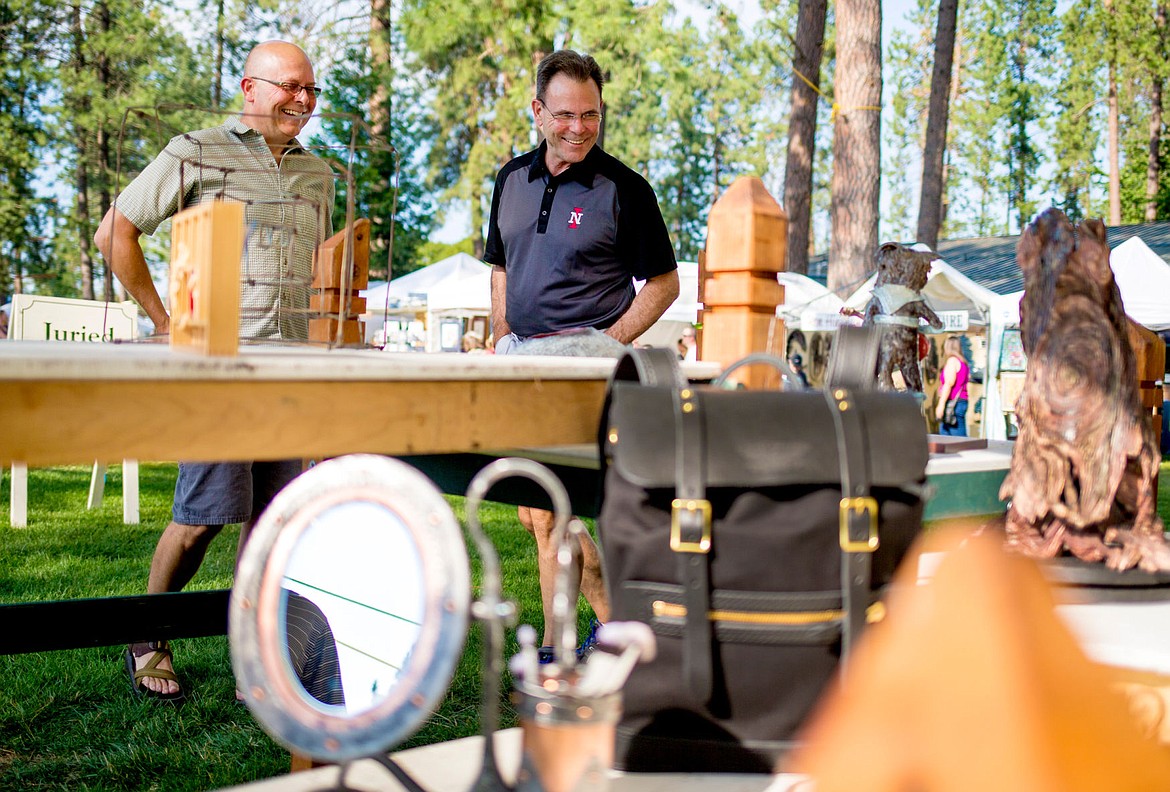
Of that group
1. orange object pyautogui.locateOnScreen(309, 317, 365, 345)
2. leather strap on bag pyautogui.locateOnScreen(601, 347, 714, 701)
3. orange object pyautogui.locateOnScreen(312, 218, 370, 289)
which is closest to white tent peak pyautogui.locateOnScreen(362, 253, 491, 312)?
orange object pyautogui.locateOnScreen(309, 317, 365, 345)

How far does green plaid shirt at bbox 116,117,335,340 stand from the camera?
7.59 ft

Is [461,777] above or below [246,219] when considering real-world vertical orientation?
below

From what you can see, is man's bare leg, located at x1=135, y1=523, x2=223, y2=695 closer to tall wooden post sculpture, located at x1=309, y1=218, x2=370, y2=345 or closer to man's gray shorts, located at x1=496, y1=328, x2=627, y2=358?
tall wooden post sculpture, located at x1=309, y1=218, x2=370, y2=345

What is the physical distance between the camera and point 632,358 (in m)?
1.31

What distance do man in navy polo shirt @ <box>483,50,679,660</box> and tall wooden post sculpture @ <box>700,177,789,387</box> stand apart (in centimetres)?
68

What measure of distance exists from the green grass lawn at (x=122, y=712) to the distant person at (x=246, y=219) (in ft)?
0.65

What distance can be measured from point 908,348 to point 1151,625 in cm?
106

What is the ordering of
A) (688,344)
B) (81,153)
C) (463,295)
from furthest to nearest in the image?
(81,153)
(688,344)
(463,295)

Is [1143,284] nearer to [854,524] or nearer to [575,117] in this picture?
[575,117]

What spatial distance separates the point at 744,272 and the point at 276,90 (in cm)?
136

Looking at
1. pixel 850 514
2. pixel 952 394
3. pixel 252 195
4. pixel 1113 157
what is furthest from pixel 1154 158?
pixel 850 514

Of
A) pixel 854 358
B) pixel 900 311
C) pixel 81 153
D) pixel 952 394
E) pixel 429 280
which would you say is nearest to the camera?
pixel 854 358

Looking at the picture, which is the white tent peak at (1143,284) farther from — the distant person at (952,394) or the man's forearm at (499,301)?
the man's forearm at (499,301)

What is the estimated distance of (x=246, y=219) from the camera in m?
2.32
